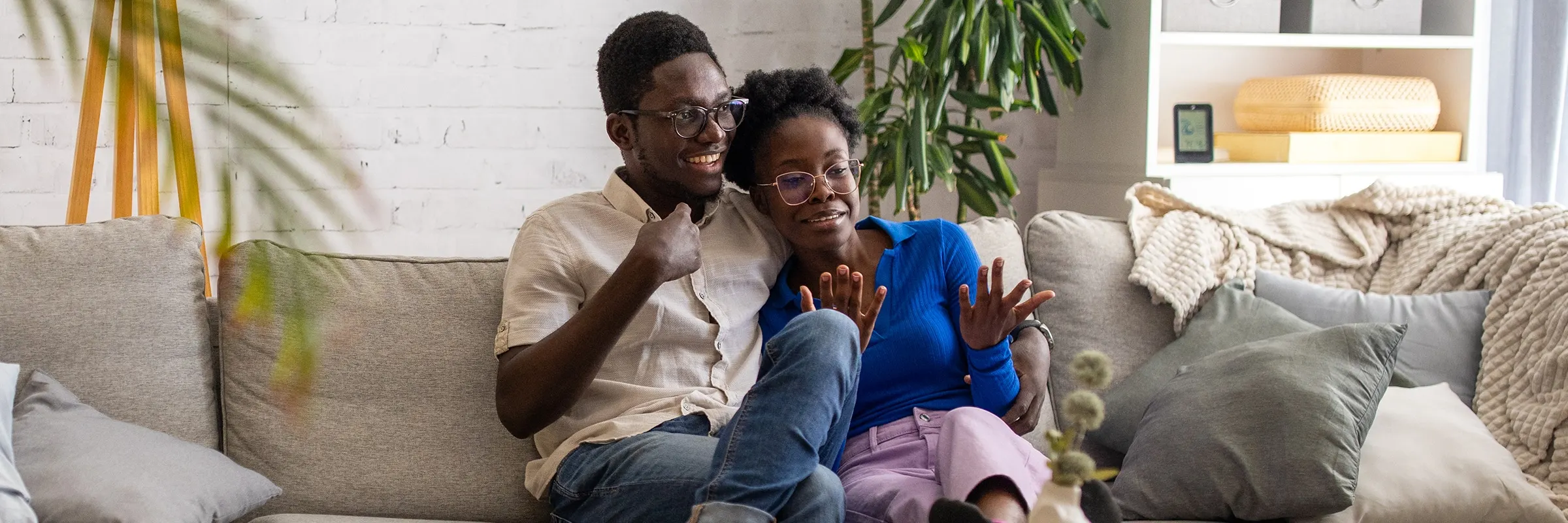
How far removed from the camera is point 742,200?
177 cm

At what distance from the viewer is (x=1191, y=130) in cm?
274

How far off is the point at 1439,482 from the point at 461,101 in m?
2.20

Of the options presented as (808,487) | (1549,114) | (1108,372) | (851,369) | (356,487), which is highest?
(1549,114)

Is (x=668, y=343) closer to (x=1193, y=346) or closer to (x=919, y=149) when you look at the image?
(x=1193, y=346)

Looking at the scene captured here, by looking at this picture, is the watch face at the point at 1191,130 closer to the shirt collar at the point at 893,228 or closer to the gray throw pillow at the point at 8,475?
the shirt collar at the point at 893,228

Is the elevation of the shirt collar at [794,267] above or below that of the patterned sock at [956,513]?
above

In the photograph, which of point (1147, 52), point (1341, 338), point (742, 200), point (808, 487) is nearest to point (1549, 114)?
point (1147, 52)

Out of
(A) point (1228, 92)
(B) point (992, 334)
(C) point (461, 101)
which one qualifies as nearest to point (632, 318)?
(B) point (992, 334)

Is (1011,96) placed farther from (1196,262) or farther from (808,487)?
(808,487)

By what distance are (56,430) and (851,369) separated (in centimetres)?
100

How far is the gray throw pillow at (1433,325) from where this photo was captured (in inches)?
71.5

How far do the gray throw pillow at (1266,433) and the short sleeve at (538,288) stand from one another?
806 millimetres

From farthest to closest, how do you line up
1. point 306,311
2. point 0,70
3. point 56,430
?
point 0,70 → point 56,430 → point 306,311

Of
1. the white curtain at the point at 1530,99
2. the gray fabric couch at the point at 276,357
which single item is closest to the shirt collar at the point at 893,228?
the gray fabric couch at the point at 276,357
